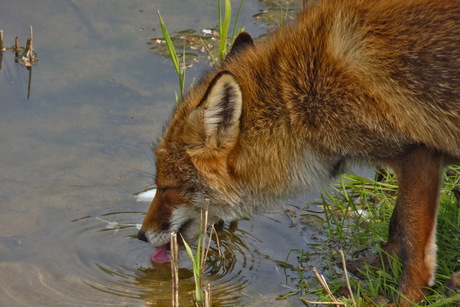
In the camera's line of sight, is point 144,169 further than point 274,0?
No

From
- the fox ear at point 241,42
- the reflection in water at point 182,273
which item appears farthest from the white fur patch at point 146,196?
the fox ear at point 241,42

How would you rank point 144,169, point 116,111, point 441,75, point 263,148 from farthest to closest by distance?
1. point 116,111
2. point 144,169
3. point 263,148
4. point 441,75

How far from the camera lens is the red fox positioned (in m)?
5.68

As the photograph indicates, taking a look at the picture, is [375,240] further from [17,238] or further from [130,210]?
[17,238]

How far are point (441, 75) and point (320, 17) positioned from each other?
3.35 feet

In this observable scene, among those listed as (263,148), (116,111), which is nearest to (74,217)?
(116,111)

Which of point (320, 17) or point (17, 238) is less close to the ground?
point (320, 17)

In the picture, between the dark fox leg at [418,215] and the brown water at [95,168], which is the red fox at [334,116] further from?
the brown water at [95,168]

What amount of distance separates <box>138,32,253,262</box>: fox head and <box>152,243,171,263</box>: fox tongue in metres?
0.05

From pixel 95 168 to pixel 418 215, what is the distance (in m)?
3.53

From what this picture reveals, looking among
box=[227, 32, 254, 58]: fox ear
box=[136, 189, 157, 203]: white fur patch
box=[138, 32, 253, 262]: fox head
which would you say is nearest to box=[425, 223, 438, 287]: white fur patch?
box=[138, 32, 253, 262]: fox head

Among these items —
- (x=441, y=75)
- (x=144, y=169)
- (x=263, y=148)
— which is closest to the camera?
(x=441, y=75)

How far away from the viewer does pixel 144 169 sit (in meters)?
8.22

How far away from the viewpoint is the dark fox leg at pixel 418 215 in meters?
5.87
